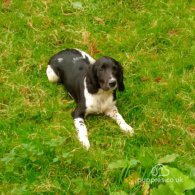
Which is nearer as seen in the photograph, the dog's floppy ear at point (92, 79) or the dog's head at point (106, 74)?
the dog's head at point (106, 74)

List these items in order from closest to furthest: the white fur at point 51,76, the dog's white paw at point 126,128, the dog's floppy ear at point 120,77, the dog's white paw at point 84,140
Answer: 1. the dog's white paw at point 84,140
2. the dog's white paw at point 126,128
3. the dog's floppy ear at point 120,77
4. the white fur at point 51,76

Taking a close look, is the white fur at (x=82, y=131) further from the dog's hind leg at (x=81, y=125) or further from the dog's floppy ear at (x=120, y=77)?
the dog's floppy ear at (x=120, y=77)

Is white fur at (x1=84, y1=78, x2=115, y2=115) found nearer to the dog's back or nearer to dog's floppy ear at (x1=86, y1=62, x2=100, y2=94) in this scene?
dog's floppy ear at (x1=86, y1=62, x2=100, y2=94)

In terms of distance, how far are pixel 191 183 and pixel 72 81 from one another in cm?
253

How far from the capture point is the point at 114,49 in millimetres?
7402

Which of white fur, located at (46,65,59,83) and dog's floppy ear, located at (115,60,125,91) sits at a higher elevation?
dog's floppy ear, located at (115,60,125,91)

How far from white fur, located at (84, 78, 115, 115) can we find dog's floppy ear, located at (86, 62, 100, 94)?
0.07m

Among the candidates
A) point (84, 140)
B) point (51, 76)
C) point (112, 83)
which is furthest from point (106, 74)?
point (51, 76)

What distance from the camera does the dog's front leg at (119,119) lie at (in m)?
5.80

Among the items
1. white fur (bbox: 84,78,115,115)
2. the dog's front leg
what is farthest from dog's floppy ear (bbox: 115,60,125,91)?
the dog's front leg

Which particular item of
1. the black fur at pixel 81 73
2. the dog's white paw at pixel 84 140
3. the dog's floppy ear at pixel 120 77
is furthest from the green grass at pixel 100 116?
the dog's floppy ear at pixel 120 77

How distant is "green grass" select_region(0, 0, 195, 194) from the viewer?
5.06 metres

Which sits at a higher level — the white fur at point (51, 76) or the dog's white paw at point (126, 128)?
the white fur at point (51, 76)

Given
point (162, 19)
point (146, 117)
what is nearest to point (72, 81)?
point (146, 117)
